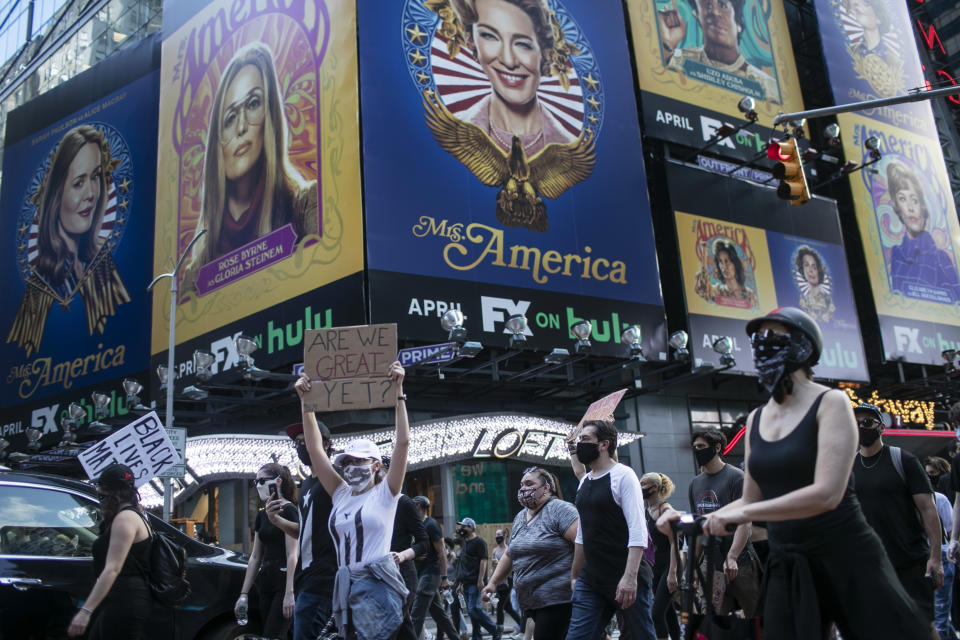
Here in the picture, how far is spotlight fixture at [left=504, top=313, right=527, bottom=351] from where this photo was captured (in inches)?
779

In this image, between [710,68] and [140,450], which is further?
[710,68]

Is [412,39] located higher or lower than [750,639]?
higher

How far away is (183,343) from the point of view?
78.2 ft

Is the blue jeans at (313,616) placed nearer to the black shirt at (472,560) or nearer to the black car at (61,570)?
the black car at (61,570)

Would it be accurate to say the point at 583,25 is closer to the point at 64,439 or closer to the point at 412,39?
the point at 412,39

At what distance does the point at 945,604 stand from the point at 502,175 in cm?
1543

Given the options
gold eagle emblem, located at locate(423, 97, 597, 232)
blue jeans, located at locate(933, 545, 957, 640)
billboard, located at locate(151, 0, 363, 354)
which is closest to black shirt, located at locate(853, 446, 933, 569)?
blue jeans, located at locate(933, 545, 957, 640)

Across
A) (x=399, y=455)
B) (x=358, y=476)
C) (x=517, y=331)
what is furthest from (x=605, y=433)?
(x=517, y=331)

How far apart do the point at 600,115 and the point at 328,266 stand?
9.13m

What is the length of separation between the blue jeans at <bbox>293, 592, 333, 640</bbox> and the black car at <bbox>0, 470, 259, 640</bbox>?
121cm

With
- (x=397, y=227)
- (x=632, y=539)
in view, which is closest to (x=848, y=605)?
(x=632, y=539)

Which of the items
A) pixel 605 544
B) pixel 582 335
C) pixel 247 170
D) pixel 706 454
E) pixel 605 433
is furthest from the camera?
pixel 247 170

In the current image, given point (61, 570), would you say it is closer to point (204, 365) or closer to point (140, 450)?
point (140, 450)

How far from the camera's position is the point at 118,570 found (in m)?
5.50
